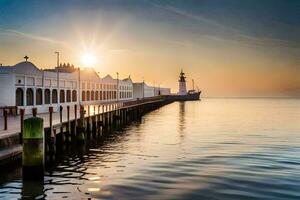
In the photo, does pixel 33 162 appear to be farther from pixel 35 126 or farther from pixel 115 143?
pixel 115 143

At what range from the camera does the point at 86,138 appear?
36.7 meters

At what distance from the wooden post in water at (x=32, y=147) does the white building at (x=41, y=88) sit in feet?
83.9

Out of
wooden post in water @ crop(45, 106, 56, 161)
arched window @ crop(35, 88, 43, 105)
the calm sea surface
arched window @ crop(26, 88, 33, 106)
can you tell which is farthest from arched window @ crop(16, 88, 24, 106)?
wooden post in water @ crop(45, 106, 56, 161)

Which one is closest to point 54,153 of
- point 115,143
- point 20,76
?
point 115,143

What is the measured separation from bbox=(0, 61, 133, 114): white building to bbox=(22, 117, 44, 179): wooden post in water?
25.6 meters

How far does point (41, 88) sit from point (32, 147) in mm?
32047

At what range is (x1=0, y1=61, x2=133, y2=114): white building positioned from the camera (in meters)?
41.8

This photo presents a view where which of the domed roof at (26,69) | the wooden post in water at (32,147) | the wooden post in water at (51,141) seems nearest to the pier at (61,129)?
the wooden post in water at (51,141)

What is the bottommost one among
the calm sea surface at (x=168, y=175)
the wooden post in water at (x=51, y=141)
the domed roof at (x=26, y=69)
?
the calm sea surface at (x=168, y=175)

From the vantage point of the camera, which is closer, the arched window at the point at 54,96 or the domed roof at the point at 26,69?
the domed roof at the point at 26,69

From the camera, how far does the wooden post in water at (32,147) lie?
57.7 feet

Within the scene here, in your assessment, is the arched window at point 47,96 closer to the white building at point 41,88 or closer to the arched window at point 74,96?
the white building at point 41,88

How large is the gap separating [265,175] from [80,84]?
47.9 metres

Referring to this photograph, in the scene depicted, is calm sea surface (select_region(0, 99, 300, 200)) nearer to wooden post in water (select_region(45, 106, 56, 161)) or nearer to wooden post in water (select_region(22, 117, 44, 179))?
wooden post in water (select_region(22, 117, 44, 179))
